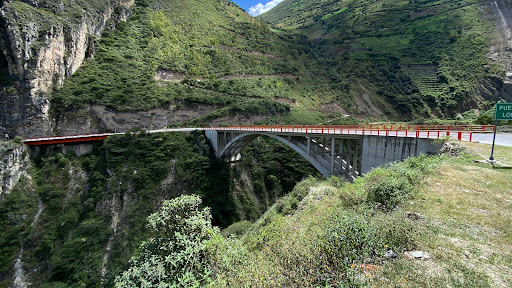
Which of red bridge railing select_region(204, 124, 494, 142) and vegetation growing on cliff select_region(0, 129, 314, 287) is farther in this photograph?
vegetation growing on cliff select_region(0, 129, 314, 287)

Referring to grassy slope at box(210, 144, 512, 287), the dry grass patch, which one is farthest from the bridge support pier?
grassy slope at box(210, 144, 512, 287)

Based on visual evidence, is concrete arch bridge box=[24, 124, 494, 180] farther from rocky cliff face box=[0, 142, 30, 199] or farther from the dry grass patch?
the dry grass patch

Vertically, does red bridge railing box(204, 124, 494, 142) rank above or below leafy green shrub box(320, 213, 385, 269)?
above

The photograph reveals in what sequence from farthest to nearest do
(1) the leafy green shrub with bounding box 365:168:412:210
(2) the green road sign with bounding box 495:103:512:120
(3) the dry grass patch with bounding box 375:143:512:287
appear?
1. (2) the green road sign with bounding box 495:103:512:120
2. (1) the leafy green shrub with bounding box 365:168:412:210
3. (3) the dry grass patch with bounding box 375:143:512:287

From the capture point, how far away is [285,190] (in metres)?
30.8

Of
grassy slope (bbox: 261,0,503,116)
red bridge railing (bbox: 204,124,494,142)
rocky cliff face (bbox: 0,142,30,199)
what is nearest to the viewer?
red bridge railing (bbox: 204,124,494,142)

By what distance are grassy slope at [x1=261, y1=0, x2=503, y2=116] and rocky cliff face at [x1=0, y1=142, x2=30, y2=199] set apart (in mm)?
68006

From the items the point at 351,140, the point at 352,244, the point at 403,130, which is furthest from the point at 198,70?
the point at 352,244

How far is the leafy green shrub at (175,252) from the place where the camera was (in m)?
6.20

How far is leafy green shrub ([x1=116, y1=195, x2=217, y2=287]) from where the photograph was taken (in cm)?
620

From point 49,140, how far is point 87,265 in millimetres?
14744

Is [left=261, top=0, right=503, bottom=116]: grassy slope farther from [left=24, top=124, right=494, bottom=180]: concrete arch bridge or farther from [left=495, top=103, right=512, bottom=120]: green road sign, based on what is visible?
[left=495, top=103, right=512, bottom=120]: green road sign

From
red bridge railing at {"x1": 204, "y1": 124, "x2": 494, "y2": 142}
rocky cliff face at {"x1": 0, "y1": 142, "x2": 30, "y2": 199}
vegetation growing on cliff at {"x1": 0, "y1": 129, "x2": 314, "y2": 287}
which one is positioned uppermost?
red bridge railing at {"x1": 204, "y1": 124, "x2": 494, "y2": 142}

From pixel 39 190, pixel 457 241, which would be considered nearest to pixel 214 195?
pixel 39 190
